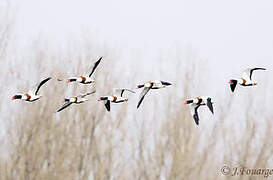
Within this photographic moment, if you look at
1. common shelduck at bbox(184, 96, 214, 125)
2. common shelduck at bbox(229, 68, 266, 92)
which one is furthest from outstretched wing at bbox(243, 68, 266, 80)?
common shelduck at bbox(184, 96, 214, 125)

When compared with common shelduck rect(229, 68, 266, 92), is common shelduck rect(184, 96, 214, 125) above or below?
below

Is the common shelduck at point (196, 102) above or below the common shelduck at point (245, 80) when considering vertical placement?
below

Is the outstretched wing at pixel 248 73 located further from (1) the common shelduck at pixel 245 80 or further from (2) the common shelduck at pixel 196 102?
(2) the common shelduck at pixel 196 102

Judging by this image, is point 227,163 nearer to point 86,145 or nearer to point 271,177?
point 271,177

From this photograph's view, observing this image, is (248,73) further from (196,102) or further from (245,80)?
(196,102)

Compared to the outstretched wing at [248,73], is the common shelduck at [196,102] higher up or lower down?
lower down

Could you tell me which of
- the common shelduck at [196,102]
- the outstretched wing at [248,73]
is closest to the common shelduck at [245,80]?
the outstretched wing at [248,73]

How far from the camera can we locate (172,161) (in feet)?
50.9

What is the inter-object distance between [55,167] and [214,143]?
431 cm

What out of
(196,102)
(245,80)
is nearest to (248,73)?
(245,80)

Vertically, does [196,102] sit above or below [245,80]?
below

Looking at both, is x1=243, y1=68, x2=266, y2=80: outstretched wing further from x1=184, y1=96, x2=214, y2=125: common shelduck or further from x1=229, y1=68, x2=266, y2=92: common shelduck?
x1=184, y1=96, x2=214, y2=125: common shelduck

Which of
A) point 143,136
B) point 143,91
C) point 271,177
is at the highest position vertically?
point 143,91

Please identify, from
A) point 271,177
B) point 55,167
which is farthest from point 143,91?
point 271,177
